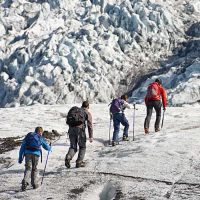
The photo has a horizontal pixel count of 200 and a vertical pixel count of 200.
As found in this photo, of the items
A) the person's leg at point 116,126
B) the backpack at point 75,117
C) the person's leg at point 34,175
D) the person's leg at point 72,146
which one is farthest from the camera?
the person's leg at point 116,126

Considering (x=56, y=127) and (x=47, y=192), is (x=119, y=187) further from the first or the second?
(x=56, y=127)

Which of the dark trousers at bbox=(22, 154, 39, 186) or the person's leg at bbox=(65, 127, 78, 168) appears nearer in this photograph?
the dark trousers at bbox=(22, 154, 39, 186)

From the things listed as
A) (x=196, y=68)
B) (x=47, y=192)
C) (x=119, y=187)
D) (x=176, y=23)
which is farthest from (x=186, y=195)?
(x=176, y=23)

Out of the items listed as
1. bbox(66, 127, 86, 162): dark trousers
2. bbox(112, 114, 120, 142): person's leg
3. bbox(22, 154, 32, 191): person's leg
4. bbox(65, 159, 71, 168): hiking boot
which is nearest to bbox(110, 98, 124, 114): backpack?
bbox(112, 114, 120, 142): person's leg

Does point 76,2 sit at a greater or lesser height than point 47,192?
greater

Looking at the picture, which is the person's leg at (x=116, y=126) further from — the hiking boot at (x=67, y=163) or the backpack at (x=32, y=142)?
the backpack at (x=32, y=142)

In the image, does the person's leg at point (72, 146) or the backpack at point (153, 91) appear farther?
the backpack at point (153, 91)

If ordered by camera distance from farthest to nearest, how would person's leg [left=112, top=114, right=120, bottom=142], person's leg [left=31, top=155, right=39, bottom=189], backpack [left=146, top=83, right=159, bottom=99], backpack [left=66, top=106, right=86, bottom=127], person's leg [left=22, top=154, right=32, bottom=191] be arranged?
backpack [left=146, top=83, right=159, bottom=99] < person's leg [left=112, top=114, right=120, bottom=142] < backpack [left=66, top=106, right=86, bottom=127] < person's leg [left=31, top=155, right=39, bottom=189] < person's leg [left=22, top=154, right=32, bottom=191]

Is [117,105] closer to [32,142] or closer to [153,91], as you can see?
[153,91]

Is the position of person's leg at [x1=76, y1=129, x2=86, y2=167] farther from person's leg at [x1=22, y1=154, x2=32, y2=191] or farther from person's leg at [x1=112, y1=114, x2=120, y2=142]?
person's leg at [x1=112, y1=114, x2=120, y2=142]

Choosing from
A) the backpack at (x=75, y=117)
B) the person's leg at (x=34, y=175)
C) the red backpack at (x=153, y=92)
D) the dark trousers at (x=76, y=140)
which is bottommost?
the person's leg at (x=34, y=175)

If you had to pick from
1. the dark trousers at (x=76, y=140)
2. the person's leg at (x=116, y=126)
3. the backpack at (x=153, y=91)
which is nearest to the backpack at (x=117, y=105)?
the person's leg at (x=116, y=126)

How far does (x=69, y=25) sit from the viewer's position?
89500 millimetres

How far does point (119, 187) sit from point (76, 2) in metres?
86.8
